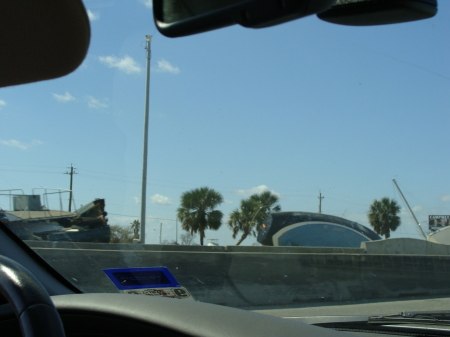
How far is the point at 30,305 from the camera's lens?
55.2 inches

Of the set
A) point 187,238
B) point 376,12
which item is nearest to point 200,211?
point 187,238

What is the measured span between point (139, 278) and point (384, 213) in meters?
1.77

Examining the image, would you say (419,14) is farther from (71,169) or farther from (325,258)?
(325,258)

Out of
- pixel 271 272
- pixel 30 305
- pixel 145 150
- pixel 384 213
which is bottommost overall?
pixel 271 272

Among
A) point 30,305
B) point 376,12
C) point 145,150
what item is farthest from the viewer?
point 145,150

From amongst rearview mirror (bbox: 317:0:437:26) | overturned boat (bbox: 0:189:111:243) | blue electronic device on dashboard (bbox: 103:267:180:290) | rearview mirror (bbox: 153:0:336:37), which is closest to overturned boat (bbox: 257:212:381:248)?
blue electronic device on dashboard (bbox: 103:267:180:290)

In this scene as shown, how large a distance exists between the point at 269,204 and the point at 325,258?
1.27 m

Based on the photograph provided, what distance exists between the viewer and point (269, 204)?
3631mm

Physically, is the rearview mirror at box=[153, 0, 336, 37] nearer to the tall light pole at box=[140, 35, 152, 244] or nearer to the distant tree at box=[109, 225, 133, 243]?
the tall light pole at box=[140, 35, 152, 244]

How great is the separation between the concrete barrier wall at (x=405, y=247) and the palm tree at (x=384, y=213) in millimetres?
424

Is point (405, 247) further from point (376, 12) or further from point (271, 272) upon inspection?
point (376, 12)

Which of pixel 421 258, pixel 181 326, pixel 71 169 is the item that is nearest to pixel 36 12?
pixel 181 326

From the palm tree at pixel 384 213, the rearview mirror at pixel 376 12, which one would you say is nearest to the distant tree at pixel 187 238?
the palm tree at pixel 384 213

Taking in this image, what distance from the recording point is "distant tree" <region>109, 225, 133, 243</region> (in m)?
3.90
